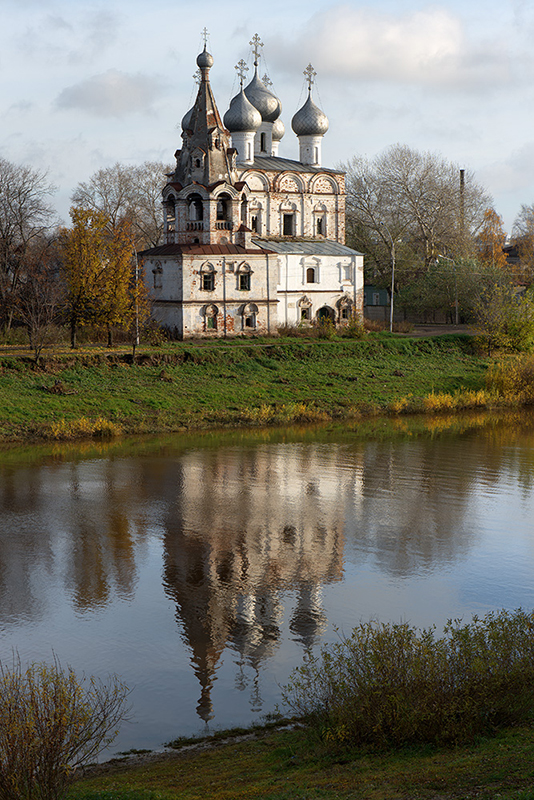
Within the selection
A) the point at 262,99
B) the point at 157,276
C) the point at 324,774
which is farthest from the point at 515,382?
the point at 324,774

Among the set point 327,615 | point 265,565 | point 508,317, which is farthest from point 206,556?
point 508,317

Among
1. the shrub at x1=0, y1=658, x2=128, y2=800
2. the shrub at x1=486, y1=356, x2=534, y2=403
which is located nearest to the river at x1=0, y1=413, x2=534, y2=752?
the shrub at x1=0, y1=658, x2=128, y2=800

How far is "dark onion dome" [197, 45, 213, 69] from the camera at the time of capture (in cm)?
3628

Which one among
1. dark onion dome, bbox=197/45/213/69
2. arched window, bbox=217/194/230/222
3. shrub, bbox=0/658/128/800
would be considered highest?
dark onion dome, bbox=197/45/213/69

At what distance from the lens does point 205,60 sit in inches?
1428

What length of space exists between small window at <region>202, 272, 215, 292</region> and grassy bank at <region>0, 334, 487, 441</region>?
3.08m

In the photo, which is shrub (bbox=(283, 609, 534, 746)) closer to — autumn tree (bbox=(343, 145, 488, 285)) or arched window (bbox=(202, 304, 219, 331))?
arched window (bbox=(202, 304, 219, 331))

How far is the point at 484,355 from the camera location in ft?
123

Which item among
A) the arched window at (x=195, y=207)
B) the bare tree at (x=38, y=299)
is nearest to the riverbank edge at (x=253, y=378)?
the bare tree at (x=38, y=299)

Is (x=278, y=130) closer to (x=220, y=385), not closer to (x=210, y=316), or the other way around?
(x=210, y=316)

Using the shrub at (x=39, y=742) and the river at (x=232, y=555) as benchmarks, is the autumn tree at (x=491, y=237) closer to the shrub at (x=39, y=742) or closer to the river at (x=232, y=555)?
the river at (x=232, y=555)

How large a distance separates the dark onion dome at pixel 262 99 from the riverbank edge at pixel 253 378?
14.4 metres

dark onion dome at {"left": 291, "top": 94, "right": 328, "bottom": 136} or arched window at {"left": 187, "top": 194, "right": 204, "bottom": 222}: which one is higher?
dark onion dome at {"left": 291, "top": 94, "right": 328, "bottom": 136}

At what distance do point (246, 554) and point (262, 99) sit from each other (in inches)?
1353
